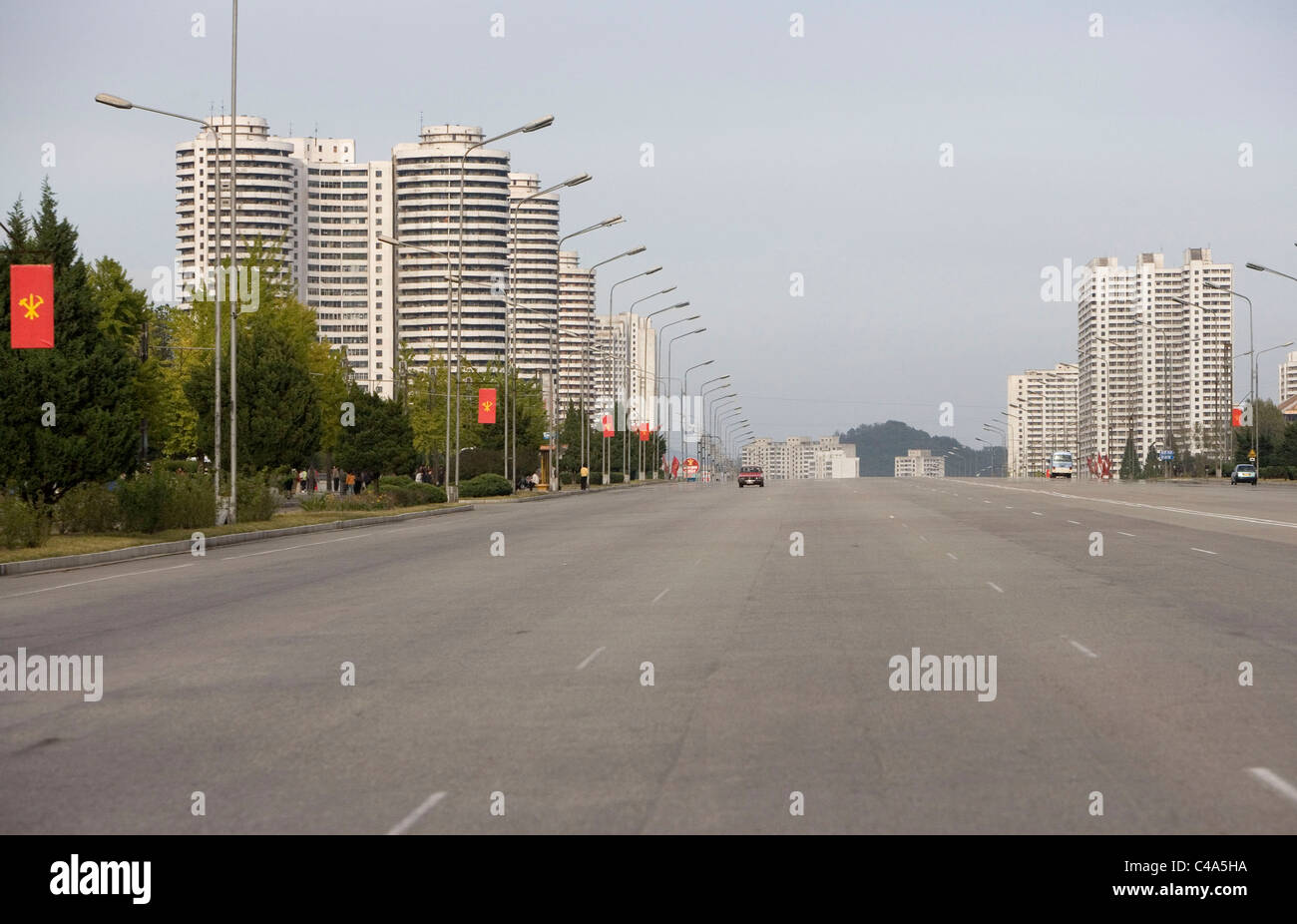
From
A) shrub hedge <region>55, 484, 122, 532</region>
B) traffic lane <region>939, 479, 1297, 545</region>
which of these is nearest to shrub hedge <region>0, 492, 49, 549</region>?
shrub hedge <region>55, 484, 122, 532</region>

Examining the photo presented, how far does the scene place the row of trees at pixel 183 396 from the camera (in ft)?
→ 105

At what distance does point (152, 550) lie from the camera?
29562 mm

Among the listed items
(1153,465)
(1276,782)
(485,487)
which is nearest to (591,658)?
(1276,782)

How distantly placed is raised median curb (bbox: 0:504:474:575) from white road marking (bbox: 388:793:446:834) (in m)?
19.4

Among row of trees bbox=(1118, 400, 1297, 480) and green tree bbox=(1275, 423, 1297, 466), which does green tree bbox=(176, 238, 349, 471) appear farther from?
green tree bbox=(1275, 423, 1297, 466)

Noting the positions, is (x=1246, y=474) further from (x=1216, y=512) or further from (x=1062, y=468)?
(x=1216, y=512)

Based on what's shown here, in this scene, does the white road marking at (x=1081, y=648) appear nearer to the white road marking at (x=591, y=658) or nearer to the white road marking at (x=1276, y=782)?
the white road marking at (x=591, y=658)

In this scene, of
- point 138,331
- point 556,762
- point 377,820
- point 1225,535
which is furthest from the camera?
point 138,331

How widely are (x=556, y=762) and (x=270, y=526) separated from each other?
31165 millimetres

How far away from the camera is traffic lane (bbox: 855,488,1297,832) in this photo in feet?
22.8
